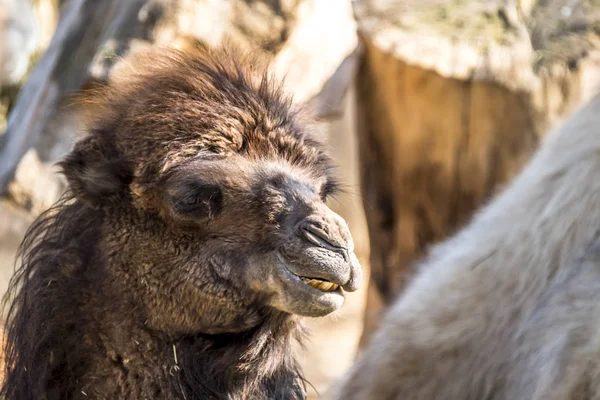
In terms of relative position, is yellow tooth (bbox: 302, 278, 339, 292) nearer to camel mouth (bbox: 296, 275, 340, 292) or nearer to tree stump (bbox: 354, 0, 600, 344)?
camel mouth (bbox: 296, 275, 340, 292)

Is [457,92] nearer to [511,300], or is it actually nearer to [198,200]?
[511,300]

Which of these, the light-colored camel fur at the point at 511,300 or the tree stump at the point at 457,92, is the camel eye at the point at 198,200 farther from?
the tree stump at the point at 457,92

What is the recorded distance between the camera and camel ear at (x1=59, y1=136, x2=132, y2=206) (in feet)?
7.96

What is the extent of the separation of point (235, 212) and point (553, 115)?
2837 mm

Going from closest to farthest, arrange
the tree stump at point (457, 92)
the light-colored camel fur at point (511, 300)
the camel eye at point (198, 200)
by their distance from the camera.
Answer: the camel eye at point (198, 200), the light-colored camel fur at point (511, 300), the tree stump at point (457, 92)

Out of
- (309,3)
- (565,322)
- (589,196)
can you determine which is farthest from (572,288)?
(309,3)

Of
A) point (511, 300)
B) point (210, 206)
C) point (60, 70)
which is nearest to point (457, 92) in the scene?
point (511, 300)

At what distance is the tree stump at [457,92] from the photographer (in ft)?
15.2

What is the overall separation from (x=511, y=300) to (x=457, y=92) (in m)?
1.28

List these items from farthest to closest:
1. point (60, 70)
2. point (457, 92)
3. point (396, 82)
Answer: point (60, 70) < point (396, 82) < point (457, 92)

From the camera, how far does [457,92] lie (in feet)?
15.3

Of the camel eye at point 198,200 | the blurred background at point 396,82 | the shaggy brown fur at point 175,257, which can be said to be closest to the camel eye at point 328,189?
the shaggy brown fur at point 175,257

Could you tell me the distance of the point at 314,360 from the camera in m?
6.89

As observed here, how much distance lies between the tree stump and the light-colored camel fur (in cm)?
61
